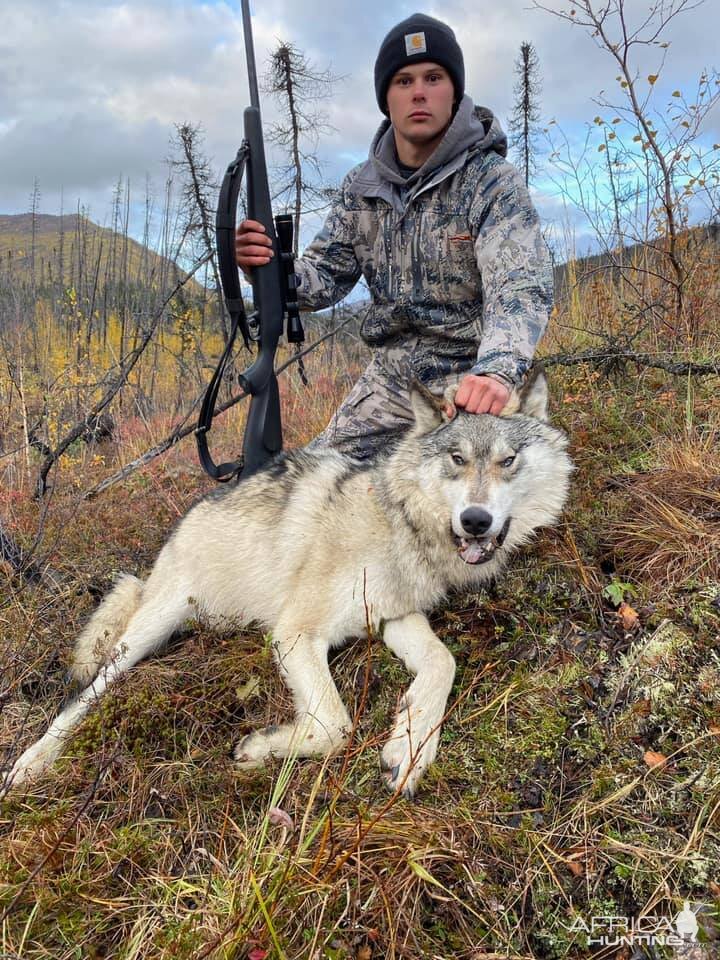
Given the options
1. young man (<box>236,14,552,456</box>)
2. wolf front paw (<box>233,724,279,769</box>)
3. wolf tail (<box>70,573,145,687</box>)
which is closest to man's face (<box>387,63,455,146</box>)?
young man (<box>236,14,552,456</box>)

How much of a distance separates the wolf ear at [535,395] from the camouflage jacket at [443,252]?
22 centimetres

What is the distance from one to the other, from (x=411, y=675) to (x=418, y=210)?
3.06 metres

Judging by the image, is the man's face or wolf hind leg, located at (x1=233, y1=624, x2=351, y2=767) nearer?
wolf hind leg, located at (x1=233, y1=624, x2=351, y2=767)

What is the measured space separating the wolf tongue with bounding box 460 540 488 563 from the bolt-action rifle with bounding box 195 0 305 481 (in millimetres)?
1709

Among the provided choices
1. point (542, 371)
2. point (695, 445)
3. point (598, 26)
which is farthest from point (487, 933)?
point (598, 26)

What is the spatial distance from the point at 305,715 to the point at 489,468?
1.38 m

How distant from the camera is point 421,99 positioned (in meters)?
3.93

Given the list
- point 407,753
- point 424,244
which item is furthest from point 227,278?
point 407,753

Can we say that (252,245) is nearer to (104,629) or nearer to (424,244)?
(424,244)

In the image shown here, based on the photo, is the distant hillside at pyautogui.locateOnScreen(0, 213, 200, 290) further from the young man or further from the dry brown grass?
the dry brown grass

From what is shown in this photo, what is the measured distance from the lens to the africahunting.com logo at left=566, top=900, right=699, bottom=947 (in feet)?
5.80

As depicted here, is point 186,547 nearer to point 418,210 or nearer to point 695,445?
point 418,210

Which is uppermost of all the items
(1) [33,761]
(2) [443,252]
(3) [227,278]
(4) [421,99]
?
(4) [421,99]

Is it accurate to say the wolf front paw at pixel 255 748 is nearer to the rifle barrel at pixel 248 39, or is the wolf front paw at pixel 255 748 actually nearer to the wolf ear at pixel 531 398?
the wolf ear at pixel 531 398
